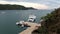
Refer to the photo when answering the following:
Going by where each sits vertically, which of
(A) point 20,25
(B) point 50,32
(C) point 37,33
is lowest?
(A) point 20,25

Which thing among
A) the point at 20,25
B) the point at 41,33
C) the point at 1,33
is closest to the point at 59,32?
the point at 41,33

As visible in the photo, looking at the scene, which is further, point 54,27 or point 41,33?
point 41,33

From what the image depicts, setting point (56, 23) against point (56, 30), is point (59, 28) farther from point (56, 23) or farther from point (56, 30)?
point (56, 23)

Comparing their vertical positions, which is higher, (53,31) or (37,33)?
(53,31)

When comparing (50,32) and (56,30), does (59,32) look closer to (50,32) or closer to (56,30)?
(56,30)

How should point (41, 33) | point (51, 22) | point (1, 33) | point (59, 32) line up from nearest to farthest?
point (59, 32)
point (51, 22)
point (41, 33)
point (1, 33)

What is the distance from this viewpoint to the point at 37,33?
20438mm

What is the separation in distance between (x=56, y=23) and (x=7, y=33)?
28.4 meters

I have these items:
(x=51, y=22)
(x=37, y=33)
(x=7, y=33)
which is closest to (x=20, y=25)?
(x=7, y=33)

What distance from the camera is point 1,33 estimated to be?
42.9 meters

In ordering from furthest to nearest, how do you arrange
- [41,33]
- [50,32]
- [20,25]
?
[20,25]
[41,33]
[50,32]

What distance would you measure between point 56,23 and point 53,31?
116cm

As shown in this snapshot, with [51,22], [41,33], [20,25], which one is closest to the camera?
[51,22]

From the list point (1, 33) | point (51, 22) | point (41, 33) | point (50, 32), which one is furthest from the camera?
point (1, 33)
